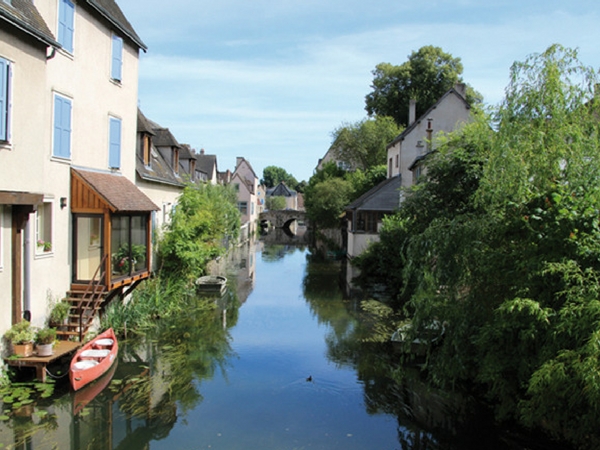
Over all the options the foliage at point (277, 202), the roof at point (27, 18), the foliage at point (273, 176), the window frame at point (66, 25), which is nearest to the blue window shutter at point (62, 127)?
the window frame at point (66, 25)

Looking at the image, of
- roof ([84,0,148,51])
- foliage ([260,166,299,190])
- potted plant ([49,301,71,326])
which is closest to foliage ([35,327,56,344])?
potted plant ([49,301,71,326])

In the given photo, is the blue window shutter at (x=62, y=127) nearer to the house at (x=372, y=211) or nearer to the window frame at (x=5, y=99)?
the window frame at (x=5, y=99)

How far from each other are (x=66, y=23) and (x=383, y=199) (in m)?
23.7

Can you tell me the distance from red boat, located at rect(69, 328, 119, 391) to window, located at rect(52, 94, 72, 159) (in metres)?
4.82

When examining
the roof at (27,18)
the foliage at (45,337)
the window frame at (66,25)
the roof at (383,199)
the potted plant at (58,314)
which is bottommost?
the foliage at (45,337)

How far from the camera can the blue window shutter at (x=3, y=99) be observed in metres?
10.3

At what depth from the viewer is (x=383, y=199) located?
33906 mm

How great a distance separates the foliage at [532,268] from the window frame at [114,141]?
33.4 feet

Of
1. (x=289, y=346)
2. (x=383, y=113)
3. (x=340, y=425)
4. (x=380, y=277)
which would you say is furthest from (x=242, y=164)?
(x=340, y=425)

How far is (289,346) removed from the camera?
16.1 meters

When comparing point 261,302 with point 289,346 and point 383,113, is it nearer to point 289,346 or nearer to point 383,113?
point 289,346

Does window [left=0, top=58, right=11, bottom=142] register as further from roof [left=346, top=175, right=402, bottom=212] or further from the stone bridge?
the stone bridge

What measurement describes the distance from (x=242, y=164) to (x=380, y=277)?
1988 inches

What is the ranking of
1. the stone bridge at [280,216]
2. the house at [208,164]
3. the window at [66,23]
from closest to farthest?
the window at [66,23] < the house at [208,164] < the stone bridge at [280,216]
